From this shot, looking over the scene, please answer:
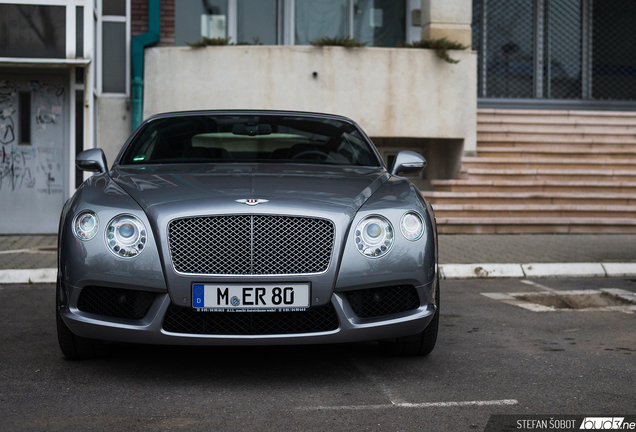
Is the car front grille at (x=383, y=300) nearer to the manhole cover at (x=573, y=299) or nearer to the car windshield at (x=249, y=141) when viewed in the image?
the car windshield at (x=249, y=141)

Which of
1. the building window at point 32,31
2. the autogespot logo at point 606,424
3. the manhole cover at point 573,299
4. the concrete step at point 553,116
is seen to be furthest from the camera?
→ the concrete step at point 553,116

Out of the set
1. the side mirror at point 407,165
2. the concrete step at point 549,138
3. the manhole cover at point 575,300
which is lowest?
the manhole cover at point 575,300

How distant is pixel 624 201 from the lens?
42.4ft

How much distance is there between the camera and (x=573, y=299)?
7.05 m

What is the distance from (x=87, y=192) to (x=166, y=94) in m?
8.73

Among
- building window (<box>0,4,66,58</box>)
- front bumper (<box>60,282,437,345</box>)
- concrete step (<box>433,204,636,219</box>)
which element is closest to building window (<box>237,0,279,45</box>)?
building window (<box>0,4,66,58</box>)

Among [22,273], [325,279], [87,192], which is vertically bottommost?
[22,273]

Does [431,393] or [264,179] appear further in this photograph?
[264,179]

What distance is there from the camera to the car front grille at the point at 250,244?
3.88m

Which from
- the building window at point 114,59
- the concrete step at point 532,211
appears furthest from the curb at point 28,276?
the concrete step at point 532,211

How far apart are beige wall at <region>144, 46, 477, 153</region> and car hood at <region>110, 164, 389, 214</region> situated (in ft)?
26.7

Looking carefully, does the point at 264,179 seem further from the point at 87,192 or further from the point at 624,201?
the point at 624,201

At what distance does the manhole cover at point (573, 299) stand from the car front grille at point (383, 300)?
274 centimetres

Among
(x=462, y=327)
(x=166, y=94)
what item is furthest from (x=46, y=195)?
(x=462, y=327)
